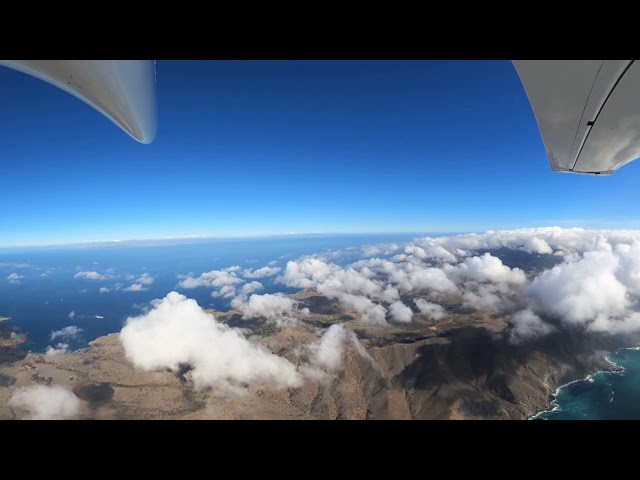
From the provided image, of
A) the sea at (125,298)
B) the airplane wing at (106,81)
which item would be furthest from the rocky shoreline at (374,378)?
the airplane wing at (106,81)

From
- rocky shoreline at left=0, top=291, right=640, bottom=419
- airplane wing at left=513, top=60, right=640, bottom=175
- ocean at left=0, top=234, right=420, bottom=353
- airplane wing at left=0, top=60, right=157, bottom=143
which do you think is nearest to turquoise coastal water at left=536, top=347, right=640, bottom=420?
rocky shoreline at left=0, top=291, right=640, bottom=419

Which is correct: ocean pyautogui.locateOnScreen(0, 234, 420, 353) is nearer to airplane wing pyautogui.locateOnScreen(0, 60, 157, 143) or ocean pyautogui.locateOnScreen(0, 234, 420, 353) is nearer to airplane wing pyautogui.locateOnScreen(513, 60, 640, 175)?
airplane wing pyautogui.locateOnScreen(0, 60, 157, 143)

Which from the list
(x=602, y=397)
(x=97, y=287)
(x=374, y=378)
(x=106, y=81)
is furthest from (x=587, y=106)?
(x=97, y=287)

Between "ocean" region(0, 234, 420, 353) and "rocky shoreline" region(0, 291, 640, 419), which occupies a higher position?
"ocean" region(0, 234, 420, 353)

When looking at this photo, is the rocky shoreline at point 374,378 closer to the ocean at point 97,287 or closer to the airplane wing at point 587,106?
the ocean at point 97,287

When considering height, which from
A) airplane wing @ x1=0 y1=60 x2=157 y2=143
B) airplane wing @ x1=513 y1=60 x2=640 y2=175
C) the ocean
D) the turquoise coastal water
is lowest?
the turquoise coastal water

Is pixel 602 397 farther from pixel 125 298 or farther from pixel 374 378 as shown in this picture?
pixel 125 298
